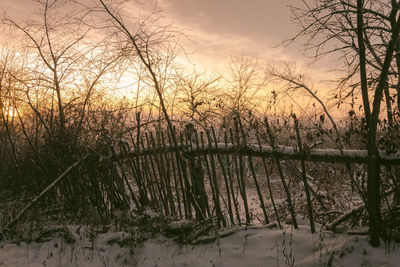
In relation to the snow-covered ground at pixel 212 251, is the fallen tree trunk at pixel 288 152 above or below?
above

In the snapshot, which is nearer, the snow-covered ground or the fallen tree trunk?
the snow-covered ground

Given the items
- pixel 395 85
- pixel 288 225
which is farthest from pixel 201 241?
pixel 395 85

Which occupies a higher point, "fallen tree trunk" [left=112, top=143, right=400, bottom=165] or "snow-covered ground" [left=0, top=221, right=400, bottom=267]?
"fallen tree trunk" [left=112, top=143, right=400, bottom=165]

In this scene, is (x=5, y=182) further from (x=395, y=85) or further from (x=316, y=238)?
(x=395, y=85)

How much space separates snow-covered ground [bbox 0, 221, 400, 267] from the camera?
2.89 m

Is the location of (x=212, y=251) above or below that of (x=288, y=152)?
below

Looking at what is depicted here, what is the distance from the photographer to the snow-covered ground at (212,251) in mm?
2887

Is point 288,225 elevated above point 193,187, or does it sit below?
below

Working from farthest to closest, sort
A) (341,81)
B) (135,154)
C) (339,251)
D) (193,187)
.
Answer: (341,81) < (135,154) < (193,187) < (339,251)

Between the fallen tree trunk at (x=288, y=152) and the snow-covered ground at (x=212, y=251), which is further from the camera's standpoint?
the fallen tree trunk at (x=288, y=152)

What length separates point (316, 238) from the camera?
336cm

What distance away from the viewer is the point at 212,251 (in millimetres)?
3506

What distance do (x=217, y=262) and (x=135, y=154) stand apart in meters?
2.25

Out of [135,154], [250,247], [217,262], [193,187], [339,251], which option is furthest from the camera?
[135,154]
